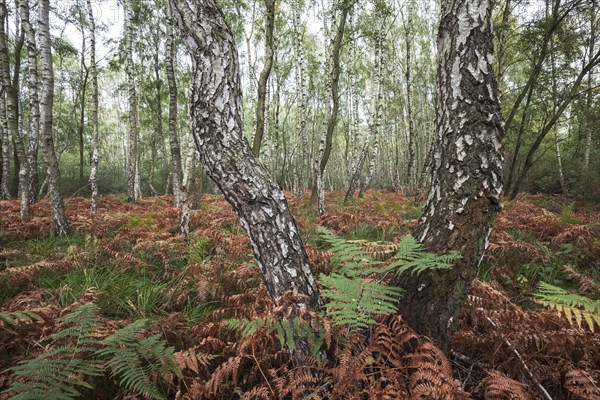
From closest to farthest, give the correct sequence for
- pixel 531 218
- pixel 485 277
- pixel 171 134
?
pixel 485 277, pixel 531 218, pixel 171 134

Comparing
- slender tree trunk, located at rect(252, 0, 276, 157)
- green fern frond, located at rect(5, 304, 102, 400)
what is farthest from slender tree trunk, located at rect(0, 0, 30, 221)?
green fern frond, located at rect(5, 304, 102, 400)

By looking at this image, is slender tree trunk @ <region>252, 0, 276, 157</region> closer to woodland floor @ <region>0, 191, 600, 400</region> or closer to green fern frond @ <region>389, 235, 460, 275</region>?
woodland floor @ <region>0, 191, 600, 400</region>

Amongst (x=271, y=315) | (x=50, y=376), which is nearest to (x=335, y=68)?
(x=271, y=315)

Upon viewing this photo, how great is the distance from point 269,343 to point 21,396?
133 cm

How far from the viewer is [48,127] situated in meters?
5.06

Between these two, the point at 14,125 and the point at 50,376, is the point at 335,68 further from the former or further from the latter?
the point at 50,376

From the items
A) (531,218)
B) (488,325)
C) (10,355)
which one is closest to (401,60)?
(531,218)

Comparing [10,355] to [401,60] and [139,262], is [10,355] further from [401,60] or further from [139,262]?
[401,60]

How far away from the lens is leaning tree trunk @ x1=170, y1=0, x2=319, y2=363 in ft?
5.72

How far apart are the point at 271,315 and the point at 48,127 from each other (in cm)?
601

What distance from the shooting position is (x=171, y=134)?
687cm

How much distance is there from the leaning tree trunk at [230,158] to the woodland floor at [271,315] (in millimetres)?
299

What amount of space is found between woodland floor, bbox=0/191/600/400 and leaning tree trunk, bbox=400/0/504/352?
0.79 ft

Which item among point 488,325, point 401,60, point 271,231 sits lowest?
point 488,325
